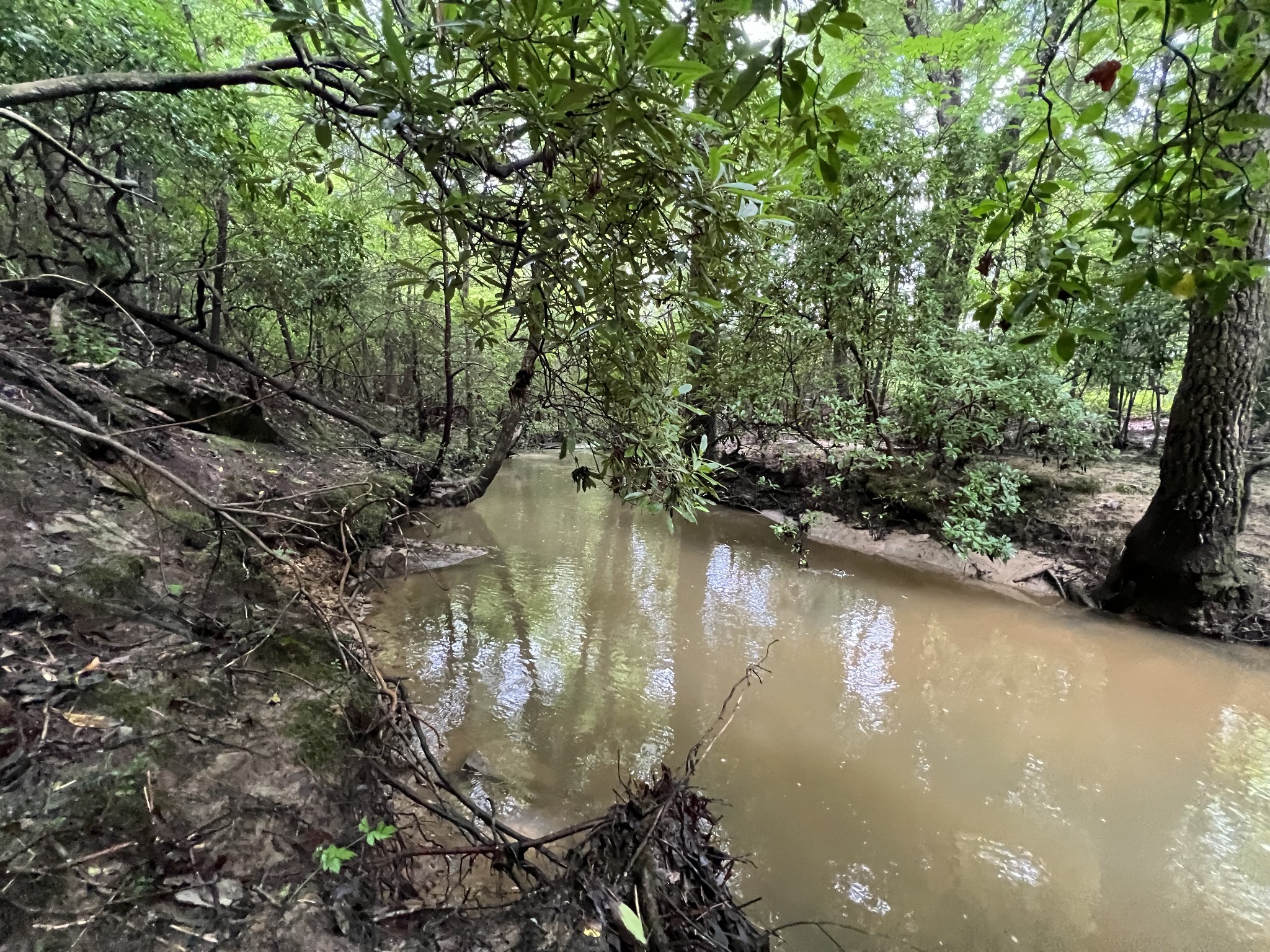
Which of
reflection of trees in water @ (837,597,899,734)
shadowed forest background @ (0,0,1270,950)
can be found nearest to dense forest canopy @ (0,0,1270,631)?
shadowed forest background @ (0,0,1270,950)

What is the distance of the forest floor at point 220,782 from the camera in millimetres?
1505

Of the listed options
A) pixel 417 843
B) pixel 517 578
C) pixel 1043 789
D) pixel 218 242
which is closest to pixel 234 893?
pixel 417 843

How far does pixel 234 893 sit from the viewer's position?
61.6 inches

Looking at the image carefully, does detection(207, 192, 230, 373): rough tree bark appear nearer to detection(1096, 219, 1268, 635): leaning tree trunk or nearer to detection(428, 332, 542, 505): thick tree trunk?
detection(428, 332, 542, 505): thick tree trunk

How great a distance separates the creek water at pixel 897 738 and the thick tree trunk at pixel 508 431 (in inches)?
34.5

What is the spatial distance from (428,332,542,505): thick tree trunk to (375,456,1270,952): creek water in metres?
0.88

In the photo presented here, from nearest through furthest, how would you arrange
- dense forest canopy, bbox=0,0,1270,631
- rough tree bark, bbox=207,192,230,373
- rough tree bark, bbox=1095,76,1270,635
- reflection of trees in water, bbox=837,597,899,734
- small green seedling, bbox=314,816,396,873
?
dense forest canopy, bbox=0,0,1270,631 < small green seedling, bbox=314,816,396,873 < reflection of trees in water, bbox=837,597,899,734 < rough tree bark, bbox=1095,76,1270,635 < rough tree bark, bbox=207,192,230,373

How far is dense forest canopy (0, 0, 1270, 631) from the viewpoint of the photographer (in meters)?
1.05

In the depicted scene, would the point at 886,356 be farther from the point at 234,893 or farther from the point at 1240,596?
the point at 234,893

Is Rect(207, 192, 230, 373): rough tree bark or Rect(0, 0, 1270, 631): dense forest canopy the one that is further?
Rect(207, 192, 230, 373): rough tree bark

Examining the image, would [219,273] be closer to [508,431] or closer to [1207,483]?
[508,431]

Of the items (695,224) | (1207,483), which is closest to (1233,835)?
(1207,483)

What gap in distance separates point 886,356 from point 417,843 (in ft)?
21.4

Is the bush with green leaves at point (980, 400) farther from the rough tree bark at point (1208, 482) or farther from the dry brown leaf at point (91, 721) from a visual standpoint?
the dry brown leaf at point (91, 721)
